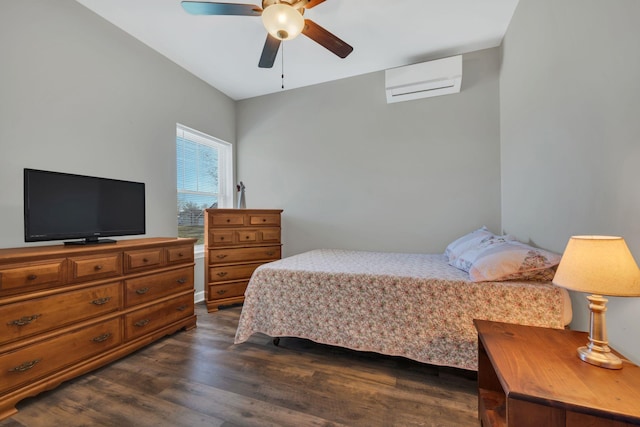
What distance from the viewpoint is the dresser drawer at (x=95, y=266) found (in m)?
1.68

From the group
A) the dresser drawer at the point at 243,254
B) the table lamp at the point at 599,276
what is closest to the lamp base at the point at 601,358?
the table lamp at the point at 599,276

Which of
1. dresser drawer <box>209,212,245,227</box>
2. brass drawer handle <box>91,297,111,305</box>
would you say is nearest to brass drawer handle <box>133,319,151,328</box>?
brass drawer handle <box>91,297,111,305</box>

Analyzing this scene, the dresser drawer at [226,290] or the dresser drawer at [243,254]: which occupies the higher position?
the dresser drawer at [243,254]

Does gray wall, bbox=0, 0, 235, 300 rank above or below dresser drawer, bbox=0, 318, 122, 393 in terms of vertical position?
above

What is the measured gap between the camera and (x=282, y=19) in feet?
5.37

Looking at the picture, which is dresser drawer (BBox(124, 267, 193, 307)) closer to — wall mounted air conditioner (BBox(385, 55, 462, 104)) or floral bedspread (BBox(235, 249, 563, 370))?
floral bedspread (BBox(235, 249, 563, 370))

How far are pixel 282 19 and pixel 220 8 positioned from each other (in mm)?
462

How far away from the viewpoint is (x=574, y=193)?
4.67 feet

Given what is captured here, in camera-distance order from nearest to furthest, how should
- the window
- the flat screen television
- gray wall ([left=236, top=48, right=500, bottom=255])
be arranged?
1. the flat screen television
2. gray wall ([left=236, top=48, right=500, bottom=255])
3. the window

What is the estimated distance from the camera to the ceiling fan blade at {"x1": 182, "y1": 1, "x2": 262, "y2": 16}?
1.69m

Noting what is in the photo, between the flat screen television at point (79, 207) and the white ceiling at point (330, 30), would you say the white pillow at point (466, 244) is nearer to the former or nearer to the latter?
the white ceiling at point (330, 30)

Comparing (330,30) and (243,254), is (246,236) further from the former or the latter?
(330,30)

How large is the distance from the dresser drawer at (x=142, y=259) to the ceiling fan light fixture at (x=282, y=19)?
1.89 meters

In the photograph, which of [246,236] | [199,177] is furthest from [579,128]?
[199,177]
